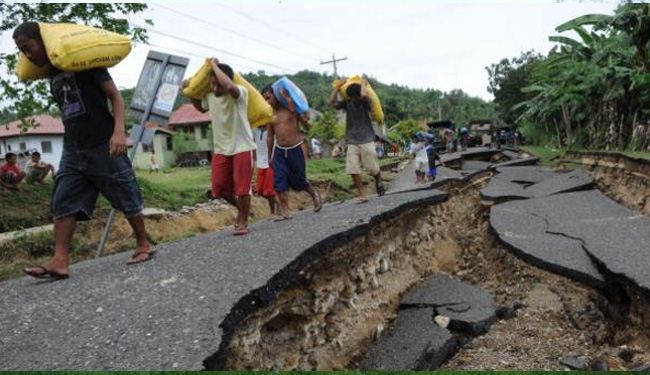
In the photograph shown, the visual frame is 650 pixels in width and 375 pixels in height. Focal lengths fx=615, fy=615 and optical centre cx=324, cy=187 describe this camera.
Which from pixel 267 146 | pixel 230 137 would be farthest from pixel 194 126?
pixel 230 137

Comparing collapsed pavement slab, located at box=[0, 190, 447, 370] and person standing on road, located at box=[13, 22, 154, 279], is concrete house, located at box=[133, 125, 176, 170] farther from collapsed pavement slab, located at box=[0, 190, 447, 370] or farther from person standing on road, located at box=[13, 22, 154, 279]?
person standing on road, located at box=[13, 22, 154, 279]

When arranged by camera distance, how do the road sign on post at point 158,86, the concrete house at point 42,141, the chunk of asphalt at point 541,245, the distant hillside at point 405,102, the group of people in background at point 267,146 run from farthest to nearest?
1. the distant hillside at point 405,102
2. the concrete house at point 42,141
3. the road sign on post at point 158,86
4. the chunk of asphalt at point 541,245
5. the group of people in background at point 267,146

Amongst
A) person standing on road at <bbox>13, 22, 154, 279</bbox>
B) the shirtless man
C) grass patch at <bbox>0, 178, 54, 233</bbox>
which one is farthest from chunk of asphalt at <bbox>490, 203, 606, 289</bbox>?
grass patch at <bbox>0, 178, 54, 233</bbox>

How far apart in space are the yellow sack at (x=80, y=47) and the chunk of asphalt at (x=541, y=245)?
4074mm

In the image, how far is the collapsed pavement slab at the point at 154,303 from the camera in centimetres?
288

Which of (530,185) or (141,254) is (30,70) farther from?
(530,185)

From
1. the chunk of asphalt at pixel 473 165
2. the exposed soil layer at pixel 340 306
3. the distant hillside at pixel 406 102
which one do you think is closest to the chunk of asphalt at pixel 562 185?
the exposed soil layer at pixel 340 306

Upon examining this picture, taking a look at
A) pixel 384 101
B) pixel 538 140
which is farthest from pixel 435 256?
pixel 384 101

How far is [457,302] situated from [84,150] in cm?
343

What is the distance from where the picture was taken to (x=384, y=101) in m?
54.0

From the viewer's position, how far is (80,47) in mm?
3895

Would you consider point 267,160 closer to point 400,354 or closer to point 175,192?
point 400,354

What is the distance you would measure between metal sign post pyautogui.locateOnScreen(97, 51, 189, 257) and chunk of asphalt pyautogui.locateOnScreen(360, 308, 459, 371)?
311 cm

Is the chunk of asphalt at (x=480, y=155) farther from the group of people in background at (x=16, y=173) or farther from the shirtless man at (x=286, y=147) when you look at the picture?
the shirtless man at (x=286, y=147)
